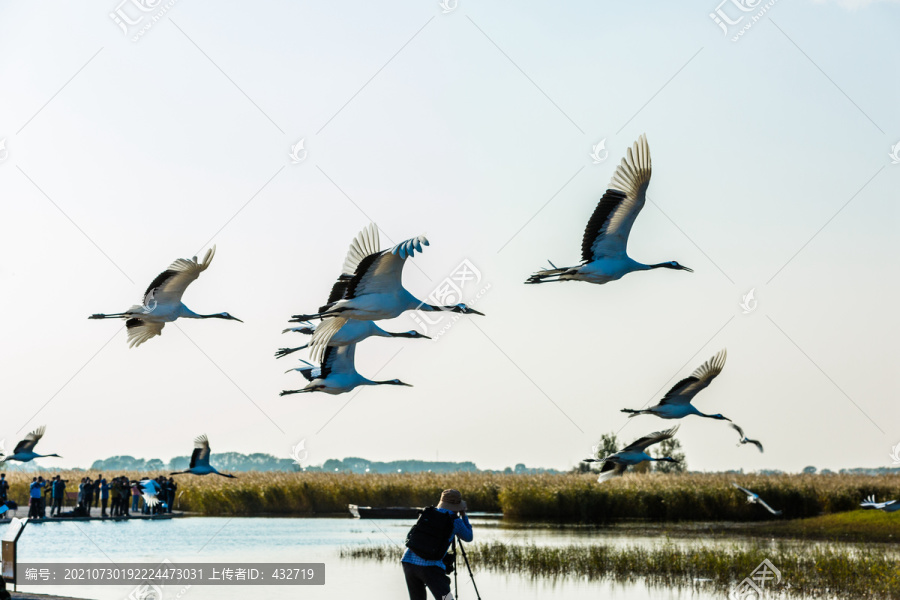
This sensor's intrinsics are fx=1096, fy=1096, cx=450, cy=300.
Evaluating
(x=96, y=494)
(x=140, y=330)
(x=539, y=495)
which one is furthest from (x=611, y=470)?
(x=96, y=494)

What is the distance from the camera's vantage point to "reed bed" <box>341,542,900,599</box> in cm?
2353

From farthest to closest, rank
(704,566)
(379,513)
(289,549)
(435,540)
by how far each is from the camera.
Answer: (379,513)
(289,549)
(704,566)
(435,540)

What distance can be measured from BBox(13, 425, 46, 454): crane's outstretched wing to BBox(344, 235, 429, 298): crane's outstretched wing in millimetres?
22624

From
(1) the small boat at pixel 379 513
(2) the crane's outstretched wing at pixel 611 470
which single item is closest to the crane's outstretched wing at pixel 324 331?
(2) the crane's outstretched wing at pixel 611 470

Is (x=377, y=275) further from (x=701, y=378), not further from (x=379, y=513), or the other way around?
(x=379, y=513)

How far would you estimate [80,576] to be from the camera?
24.5 m

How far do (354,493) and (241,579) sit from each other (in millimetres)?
25423

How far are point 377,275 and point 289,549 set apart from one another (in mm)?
16318

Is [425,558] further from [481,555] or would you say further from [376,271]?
[481,555]

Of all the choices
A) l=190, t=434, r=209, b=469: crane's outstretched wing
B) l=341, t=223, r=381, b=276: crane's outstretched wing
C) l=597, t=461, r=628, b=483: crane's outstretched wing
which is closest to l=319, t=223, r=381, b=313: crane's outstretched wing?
l=341, t=223, r=381, b=276: crane's outstretched wing

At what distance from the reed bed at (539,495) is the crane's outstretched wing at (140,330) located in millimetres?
26821

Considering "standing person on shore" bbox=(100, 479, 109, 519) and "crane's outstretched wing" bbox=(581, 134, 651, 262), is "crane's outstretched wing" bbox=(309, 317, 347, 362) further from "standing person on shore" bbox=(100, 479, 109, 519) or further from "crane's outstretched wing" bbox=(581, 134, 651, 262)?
"standing person on shore" bbox=(100, 479, 109, 519)

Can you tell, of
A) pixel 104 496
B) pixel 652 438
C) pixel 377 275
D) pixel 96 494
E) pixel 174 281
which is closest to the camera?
pixel 377 275

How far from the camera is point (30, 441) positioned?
121 feet
